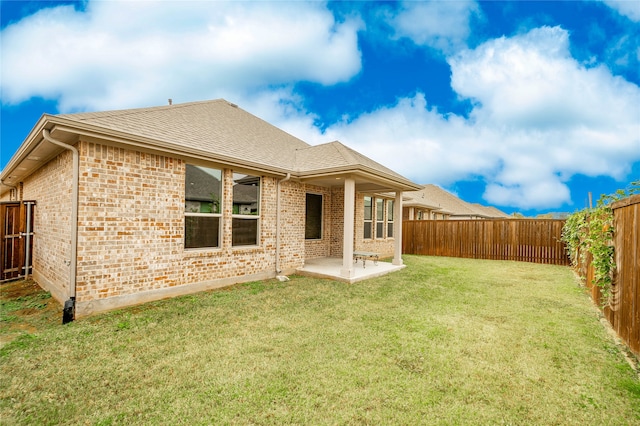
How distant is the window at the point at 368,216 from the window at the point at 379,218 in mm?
631

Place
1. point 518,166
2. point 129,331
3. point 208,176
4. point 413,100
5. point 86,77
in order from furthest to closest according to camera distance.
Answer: point 518,166 < point 413,100 < point 86,77 < point 208,176 < point 129,331

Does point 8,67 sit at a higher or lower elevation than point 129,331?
higher

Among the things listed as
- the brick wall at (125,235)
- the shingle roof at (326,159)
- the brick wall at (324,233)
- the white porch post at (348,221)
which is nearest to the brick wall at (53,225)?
the brick wall at (125,235)

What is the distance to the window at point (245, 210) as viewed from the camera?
761cm

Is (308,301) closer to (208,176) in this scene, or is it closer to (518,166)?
(208,176)

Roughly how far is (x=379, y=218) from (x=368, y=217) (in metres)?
1.02

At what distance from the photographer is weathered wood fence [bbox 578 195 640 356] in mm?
3666

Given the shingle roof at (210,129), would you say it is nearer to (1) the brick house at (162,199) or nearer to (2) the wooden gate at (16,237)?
(1) the brick house at (162,199)

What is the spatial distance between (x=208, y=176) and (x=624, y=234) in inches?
314

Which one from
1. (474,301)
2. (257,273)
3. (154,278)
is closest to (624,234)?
(474,301)

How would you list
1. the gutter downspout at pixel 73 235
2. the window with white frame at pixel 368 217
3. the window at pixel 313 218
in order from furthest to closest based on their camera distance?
1. the window with white frame at pixel 368 217
2. the window at pixel 313 218
3. the gutter downspout at pixel 73 235

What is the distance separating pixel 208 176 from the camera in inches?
274

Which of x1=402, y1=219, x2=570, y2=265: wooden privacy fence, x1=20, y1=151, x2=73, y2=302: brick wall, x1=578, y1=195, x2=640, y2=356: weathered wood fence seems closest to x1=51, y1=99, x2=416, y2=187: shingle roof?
x1=20, y1=151, x2=73, y2=302: brick wall

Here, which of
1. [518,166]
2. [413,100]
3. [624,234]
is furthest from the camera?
[518,166]
